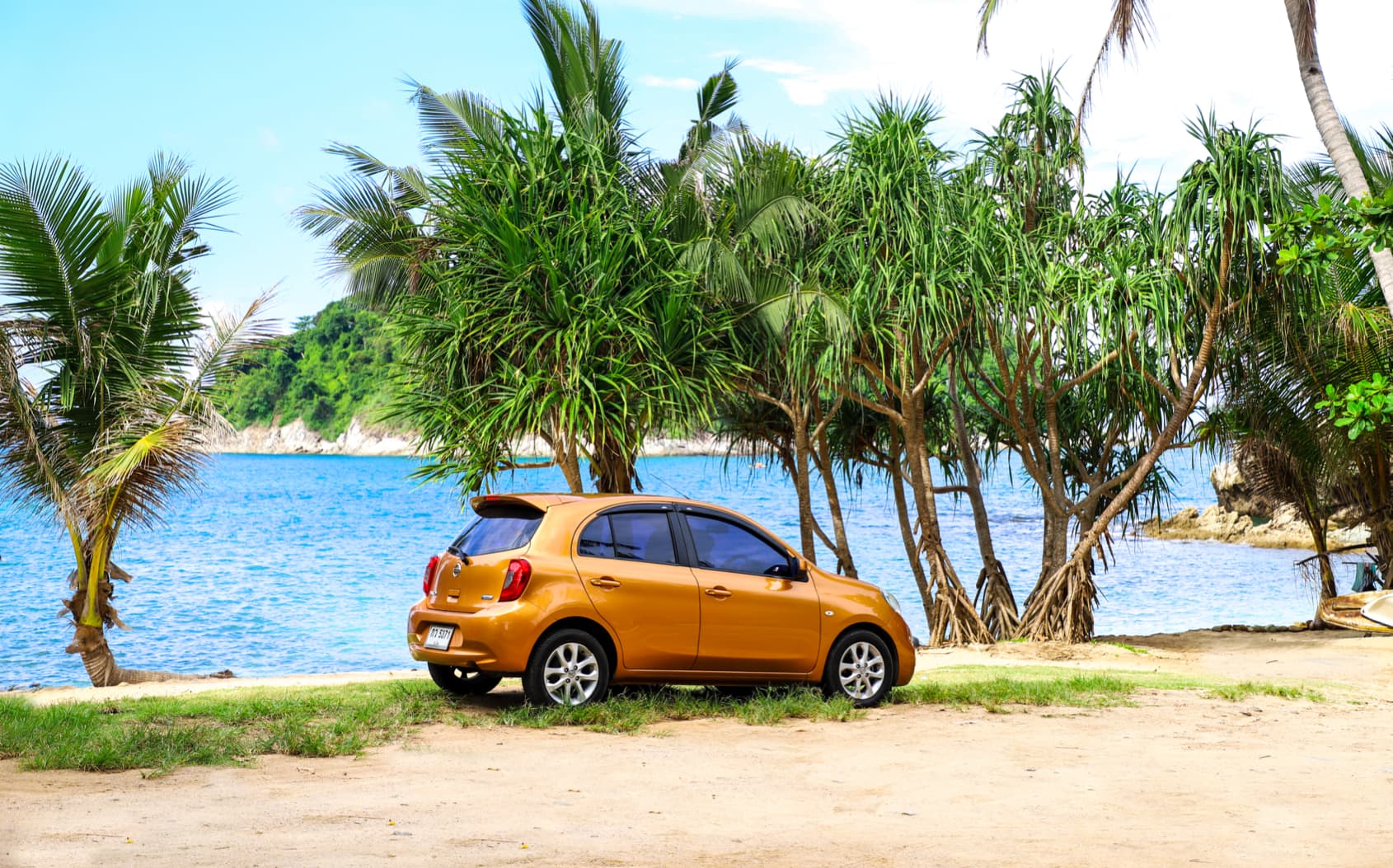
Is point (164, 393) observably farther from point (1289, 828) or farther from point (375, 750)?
point (1289, 828)

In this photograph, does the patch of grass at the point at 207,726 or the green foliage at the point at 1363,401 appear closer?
the patch of grass at the point at 207,726

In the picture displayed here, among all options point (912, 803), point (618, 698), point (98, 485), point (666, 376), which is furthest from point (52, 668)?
point (912, 803)


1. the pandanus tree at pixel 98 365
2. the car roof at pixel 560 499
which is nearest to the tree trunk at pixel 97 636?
the pandanus tree at pixel 98 365

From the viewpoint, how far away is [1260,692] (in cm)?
939

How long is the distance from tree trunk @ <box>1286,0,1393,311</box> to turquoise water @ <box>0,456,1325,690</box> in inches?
165

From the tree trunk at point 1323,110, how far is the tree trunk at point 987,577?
13.7ft

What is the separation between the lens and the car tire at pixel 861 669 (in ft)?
27.0

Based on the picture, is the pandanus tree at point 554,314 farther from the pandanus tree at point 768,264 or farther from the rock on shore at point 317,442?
the rock on shore at point 317,442

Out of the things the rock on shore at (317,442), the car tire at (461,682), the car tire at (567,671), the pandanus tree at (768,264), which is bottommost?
the car tire at (461,682)

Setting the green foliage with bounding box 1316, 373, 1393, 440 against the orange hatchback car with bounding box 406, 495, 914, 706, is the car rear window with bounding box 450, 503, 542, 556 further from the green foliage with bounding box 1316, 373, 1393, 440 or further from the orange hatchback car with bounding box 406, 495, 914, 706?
the green foliage with bounding box 1316, 373, 1393, 440

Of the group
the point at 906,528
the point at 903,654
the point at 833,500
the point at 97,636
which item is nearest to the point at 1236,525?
the point at 906,528

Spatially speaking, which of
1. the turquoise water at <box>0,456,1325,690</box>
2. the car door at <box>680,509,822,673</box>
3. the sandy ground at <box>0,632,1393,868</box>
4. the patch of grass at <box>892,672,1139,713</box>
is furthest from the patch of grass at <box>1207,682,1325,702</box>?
the turquoise water at <box>0,456,1325,690</box>

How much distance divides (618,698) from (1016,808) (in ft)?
10.0

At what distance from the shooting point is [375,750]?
665 cm
